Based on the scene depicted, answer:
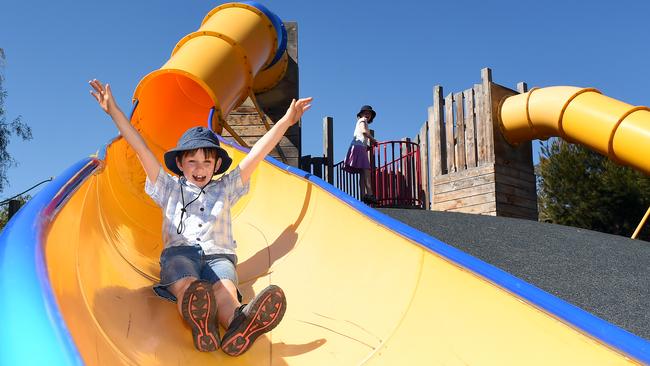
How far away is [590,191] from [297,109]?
13.1 metres

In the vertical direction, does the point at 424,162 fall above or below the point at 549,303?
above

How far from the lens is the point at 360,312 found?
6.91 feet

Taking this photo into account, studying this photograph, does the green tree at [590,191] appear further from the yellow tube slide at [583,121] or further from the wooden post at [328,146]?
the wooden post at [328,146]

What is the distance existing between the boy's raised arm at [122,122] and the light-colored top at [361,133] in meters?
5.49

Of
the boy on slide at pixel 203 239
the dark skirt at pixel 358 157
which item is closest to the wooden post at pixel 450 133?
the dark skirt at pixel 358 157

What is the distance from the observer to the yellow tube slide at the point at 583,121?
6328 millimetres

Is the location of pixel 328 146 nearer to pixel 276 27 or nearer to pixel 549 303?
pixel 276 27

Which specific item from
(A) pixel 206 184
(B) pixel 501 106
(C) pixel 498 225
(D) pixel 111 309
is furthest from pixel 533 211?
(D) pixel 111 309

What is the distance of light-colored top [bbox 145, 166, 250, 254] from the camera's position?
7.85 ft

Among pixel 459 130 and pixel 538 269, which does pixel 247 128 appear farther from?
pixel 538 269

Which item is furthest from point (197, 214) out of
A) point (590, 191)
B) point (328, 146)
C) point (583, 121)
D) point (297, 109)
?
point (590, 191)

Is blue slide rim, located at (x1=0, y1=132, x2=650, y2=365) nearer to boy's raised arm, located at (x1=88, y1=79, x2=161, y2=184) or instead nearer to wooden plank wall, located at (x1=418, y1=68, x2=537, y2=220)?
boy's raised arm, located at (x1=88, y1=79, x2=161, y2=184)

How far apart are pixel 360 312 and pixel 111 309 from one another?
2.92ft

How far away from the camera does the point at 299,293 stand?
2.36 m
